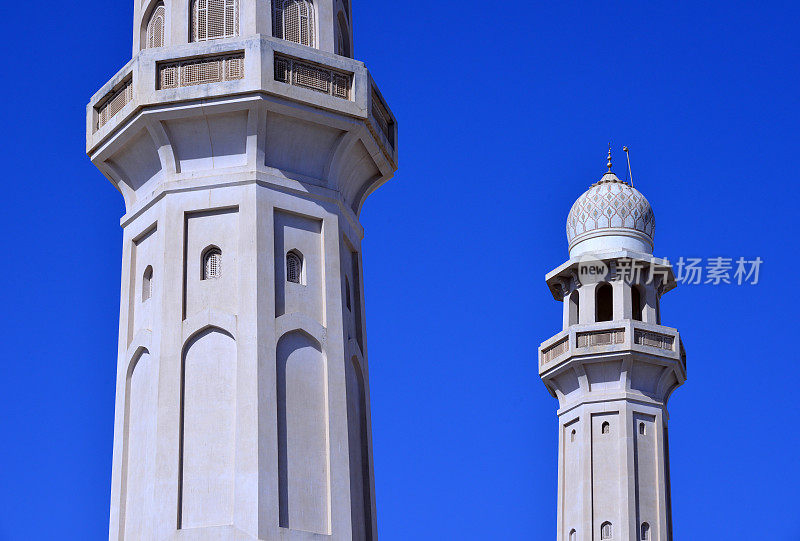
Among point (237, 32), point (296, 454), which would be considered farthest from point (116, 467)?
point (237, 32)

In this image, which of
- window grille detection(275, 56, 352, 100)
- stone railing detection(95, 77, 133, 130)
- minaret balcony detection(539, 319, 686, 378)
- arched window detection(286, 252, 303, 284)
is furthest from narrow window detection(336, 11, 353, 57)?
minaret balcony detection(539, 319, 686, 378)

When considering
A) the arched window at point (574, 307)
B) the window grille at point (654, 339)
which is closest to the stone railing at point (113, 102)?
the window grille at point (654, 339)

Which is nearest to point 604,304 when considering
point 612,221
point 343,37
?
point 612,221

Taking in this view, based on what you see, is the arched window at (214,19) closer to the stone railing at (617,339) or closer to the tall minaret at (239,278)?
the tall minaret at (239,278)

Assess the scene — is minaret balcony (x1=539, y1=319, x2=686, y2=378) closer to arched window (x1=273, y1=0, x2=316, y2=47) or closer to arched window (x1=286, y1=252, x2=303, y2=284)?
arched window (x1=273, y1=0, x2=316, y2=47)

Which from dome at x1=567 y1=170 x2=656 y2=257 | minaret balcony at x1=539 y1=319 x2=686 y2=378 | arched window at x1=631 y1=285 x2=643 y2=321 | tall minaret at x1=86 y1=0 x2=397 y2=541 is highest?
dome at x1=567 y1=170 x2=656 y2=257

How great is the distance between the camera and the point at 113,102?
2345 centimetres

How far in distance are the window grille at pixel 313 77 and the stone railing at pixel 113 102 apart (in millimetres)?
2357

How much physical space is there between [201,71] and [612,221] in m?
22.8

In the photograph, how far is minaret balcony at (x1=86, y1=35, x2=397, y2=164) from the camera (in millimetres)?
22250

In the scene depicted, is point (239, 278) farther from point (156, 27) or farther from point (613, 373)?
point (613, 373)

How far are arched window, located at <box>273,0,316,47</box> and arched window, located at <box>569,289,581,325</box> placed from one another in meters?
20.8

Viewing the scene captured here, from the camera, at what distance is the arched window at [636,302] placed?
43.0 metres

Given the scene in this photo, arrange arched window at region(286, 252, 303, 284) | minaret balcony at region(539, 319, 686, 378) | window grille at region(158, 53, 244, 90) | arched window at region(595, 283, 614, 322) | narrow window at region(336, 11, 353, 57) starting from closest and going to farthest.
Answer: window grille at region(158, 53, 244, 90) → arched window at region(286, 252, 303, 284) → narrow window at region(336, 11, 353, 57) → minaret balcony at region(539, 319, 686, 378) → arched window at region(595, 283, 614, 322)
